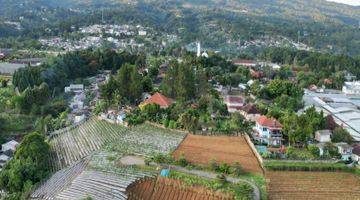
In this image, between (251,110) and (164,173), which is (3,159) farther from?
(251,110)

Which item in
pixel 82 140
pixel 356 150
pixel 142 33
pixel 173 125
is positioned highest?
pixel 356 150

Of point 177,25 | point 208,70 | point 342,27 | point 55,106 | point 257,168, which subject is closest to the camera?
point 257,168

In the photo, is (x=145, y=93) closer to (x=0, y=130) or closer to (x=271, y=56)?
(x=0, y=130)

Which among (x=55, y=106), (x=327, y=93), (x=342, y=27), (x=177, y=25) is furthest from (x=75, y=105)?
(x=342, y=27)

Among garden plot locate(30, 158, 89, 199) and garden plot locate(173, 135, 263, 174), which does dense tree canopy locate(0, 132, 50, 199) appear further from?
garden plot locate(173, 135, 263, 174)

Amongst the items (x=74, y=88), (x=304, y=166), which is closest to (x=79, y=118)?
(x=74, y=88)
